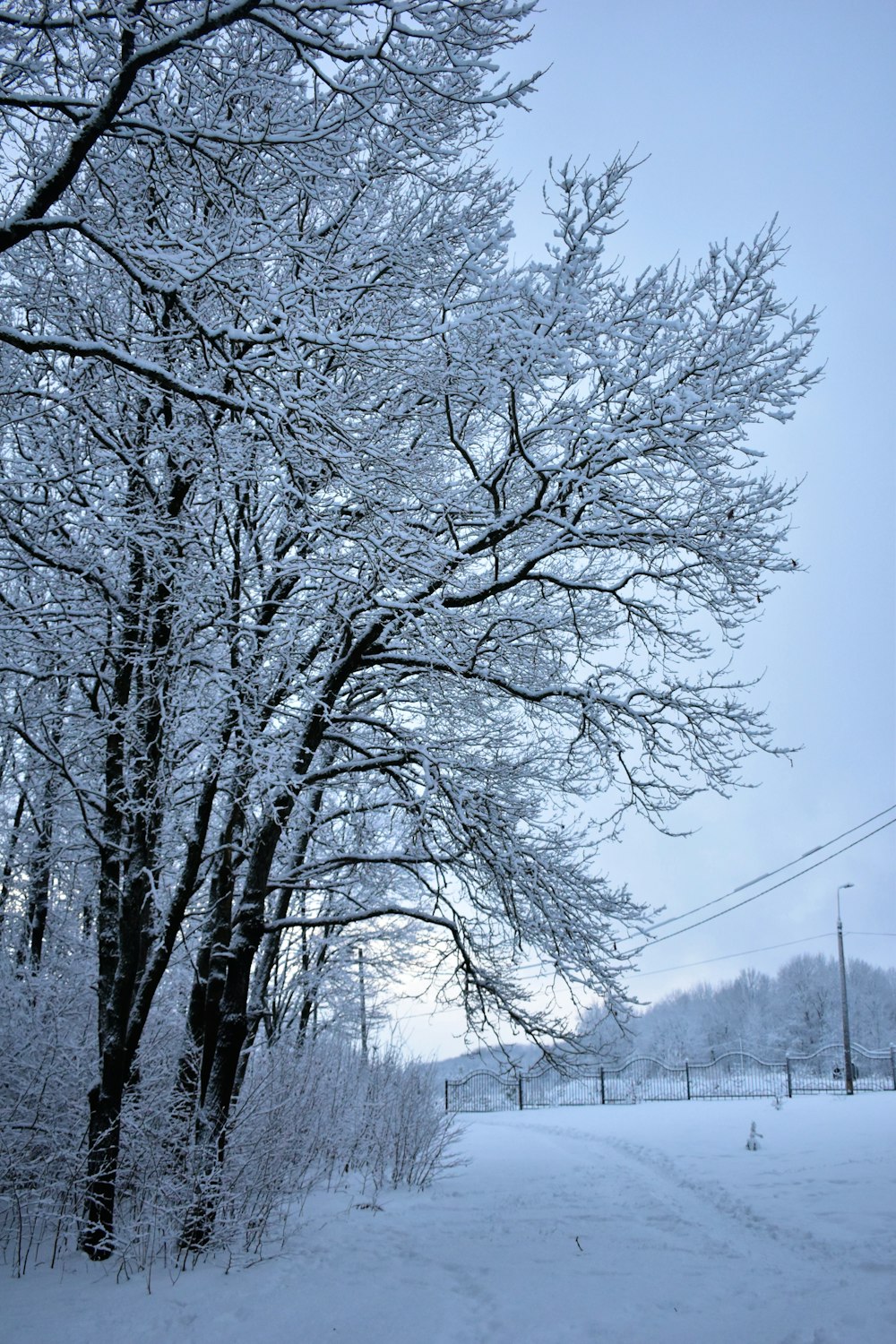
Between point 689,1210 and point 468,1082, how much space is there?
87.7 feet

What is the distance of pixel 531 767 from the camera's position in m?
8.83

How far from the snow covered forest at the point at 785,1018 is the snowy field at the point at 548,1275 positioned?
41.0 meters

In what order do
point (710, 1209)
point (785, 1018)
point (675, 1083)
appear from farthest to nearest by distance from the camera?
point (785, 1018) → point (675, 1083) → point (710, 1209)

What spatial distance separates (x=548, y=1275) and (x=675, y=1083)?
98.1 feet

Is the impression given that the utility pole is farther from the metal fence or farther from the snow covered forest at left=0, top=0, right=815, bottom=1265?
the metal fence

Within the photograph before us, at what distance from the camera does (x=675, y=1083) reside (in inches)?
1271

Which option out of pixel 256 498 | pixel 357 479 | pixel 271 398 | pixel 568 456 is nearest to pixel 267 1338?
pixel 357 479

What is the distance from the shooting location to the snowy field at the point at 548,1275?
15.3ft

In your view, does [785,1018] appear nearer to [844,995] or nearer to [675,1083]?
[675,1083]

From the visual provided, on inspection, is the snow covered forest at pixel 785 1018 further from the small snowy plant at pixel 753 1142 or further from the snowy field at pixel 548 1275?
the snowy field at pixel 548 1275

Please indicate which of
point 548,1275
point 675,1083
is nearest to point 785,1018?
point 675,1083

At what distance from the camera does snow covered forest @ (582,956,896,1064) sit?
5684 centimetres

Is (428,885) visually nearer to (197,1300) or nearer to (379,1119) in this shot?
(197,1300)

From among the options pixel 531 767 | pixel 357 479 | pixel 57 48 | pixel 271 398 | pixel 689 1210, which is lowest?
pixel 689 1210
